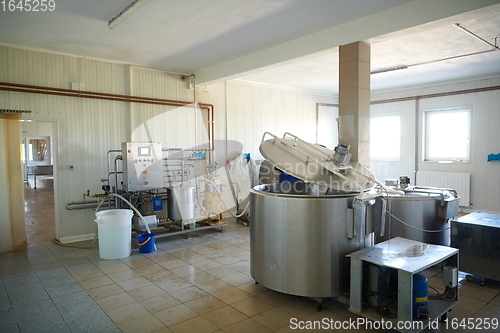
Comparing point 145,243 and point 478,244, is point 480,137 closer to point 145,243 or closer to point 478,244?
point 478,244

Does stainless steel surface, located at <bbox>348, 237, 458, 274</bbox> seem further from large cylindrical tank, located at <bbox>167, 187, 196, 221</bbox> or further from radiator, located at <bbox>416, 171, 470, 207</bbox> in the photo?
radiator, located at <bbox>416, 171, 470, 207</bbox>

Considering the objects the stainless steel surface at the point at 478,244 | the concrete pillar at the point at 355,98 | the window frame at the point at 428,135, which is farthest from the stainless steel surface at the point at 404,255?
the window frame at the point at 428,135

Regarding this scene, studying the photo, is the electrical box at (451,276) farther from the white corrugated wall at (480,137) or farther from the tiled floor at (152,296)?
the white corrugated wall at (480,137)

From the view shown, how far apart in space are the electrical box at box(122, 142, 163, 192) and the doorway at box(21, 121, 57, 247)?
3.51 ft

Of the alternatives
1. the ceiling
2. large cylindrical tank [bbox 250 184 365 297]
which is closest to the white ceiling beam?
the ceiling

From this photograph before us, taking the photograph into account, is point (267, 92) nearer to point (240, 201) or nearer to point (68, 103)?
point (240, 201)

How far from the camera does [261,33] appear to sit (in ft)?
13.4

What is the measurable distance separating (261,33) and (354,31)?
1.07 m

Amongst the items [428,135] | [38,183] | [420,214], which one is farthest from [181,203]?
[38,183]

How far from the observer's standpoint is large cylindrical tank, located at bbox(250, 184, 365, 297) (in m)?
2.76

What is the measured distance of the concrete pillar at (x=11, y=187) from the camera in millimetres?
4406

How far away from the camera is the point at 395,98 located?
309 inches

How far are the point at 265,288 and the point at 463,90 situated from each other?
6048 millimetres

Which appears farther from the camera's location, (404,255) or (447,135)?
(447,135)
